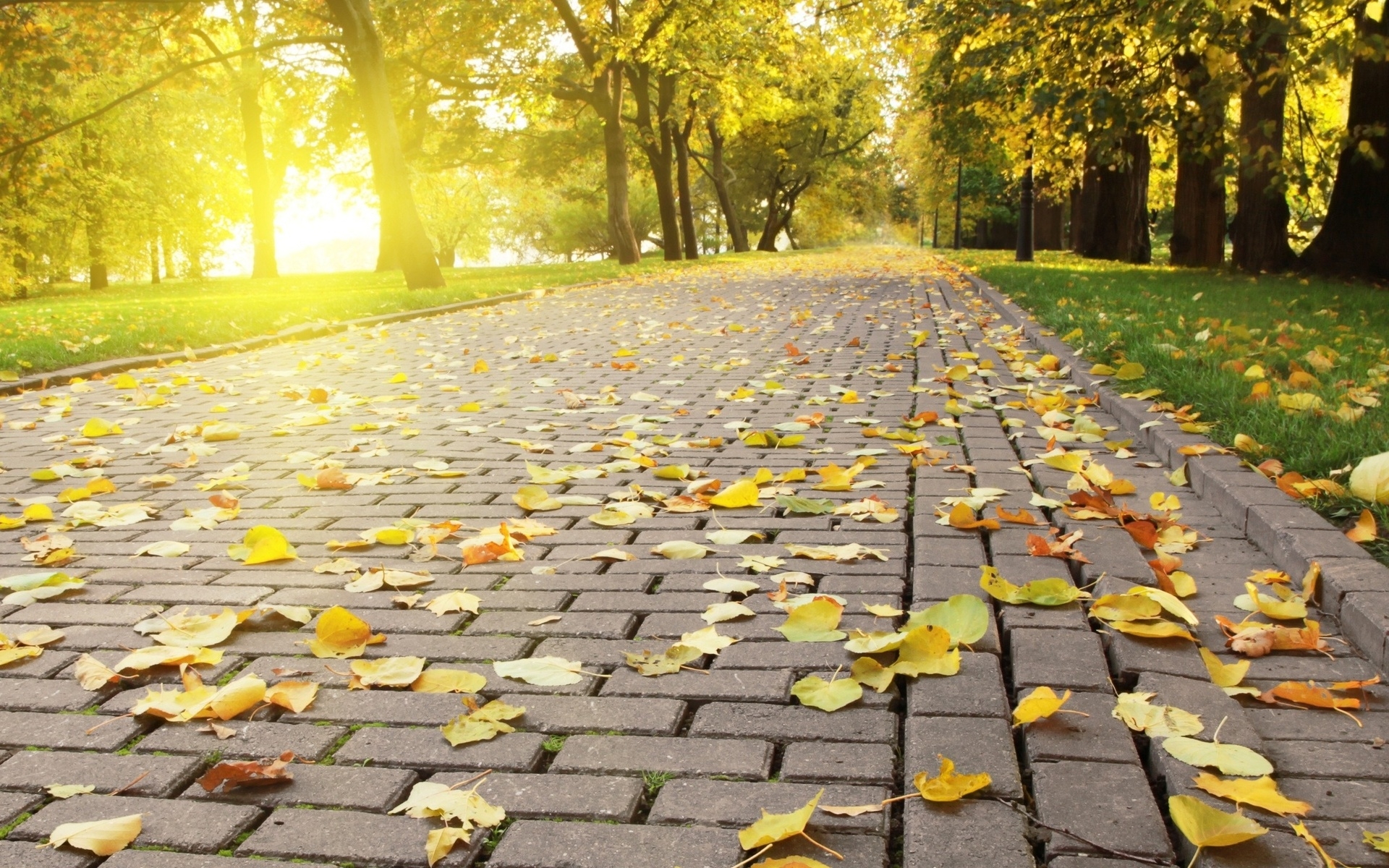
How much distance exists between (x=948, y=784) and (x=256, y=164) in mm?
34199

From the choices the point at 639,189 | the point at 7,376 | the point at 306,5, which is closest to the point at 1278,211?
the point at 7,376

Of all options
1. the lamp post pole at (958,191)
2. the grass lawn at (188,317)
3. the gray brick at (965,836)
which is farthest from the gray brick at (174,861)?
the lamp post pole at (958,191)

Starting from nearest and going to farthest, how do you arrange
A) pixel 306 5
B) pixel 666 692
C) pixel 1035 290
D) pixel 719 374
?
1. pixel 666 692
2. pixel 719 374
3. pixel 1035 290
4. pixel 306 5

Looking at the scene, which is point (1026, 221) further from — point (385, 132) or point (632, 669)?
point (632, 669)

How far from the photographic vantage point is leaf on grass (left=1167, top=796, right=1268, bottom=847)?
1.68m

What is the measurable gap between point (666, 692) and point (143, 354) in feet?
28.3

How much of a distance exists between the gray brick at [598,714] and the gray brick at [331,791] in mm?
326

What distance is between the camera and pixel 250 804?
1956mm

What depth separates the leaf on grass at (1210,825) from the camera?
168 cm

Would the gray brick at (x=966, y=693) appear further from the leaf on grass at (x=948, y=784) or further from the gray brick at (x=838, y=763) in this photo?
the leaf on grass at (x=948, y=784)

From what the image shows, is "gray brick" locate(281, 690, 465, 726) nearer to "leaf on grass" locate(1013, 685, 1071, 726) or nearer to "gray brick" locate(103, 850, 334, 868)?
"gray brick" locate(103, 850, 334, 868)

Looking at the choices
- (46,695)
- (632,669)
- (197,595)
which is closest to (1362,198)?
(632,669)

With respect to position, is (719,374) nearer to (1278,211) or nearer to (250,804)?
(250,804)

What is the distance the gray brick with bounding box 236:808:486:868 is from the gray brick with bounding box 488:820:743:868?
79 millimetres
